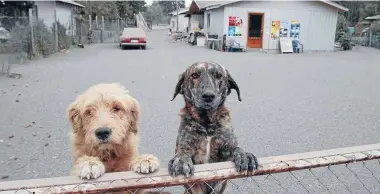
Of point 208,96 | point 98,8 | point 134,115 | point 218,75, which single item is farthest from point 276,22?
point 134,115

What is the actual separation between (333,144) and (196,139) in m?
4.10

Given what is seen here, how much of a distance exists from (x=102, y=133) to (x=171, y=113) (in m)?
5.85

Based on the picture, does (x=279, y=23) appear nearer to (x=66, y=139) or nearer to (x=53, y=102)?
(x=53, y=102)

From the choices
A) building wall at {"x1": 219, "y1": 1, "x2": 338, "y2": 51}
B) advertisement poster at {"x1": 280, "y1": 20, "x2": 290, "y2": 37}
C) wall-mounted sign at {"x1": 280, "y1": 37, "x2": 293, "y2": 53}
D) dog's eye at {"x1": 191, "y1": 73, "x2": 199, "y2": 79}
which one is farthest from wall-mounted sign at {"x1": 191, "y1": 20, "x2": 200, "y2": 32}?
dog's eye at {"x1": 191, "y1": 73, "x2": 199, "y2": 79}

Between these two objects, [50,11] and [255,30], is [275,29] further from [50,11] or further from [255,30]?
[50,11]

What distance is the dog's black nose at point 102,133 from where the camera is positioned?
7.79ft

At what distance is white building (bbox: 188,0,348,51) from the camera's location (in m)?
28.2

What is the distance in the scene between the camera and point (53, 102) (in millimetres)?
9039

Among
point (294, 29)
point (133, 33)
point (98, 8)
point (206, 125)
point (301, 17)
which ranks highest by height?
point (98, 8)

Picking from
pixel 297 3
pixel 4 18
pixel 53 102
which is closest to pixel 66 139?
pixel 53 102

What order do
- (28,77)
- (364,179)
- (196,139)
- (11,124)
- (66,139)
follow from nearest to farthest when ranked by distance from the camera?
(196,139), (364,179), (66,139), (11,124), (28,77)

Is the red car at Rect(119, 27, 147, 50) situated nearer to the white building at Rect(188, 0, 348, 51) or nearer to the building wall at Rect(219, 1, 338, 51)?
the white building at Rect(188, 0, 348, 51)

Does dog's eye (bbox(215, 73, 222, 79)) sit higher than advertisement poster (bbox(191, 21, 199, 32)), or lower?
lower

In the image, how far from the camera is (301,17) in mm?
29031
